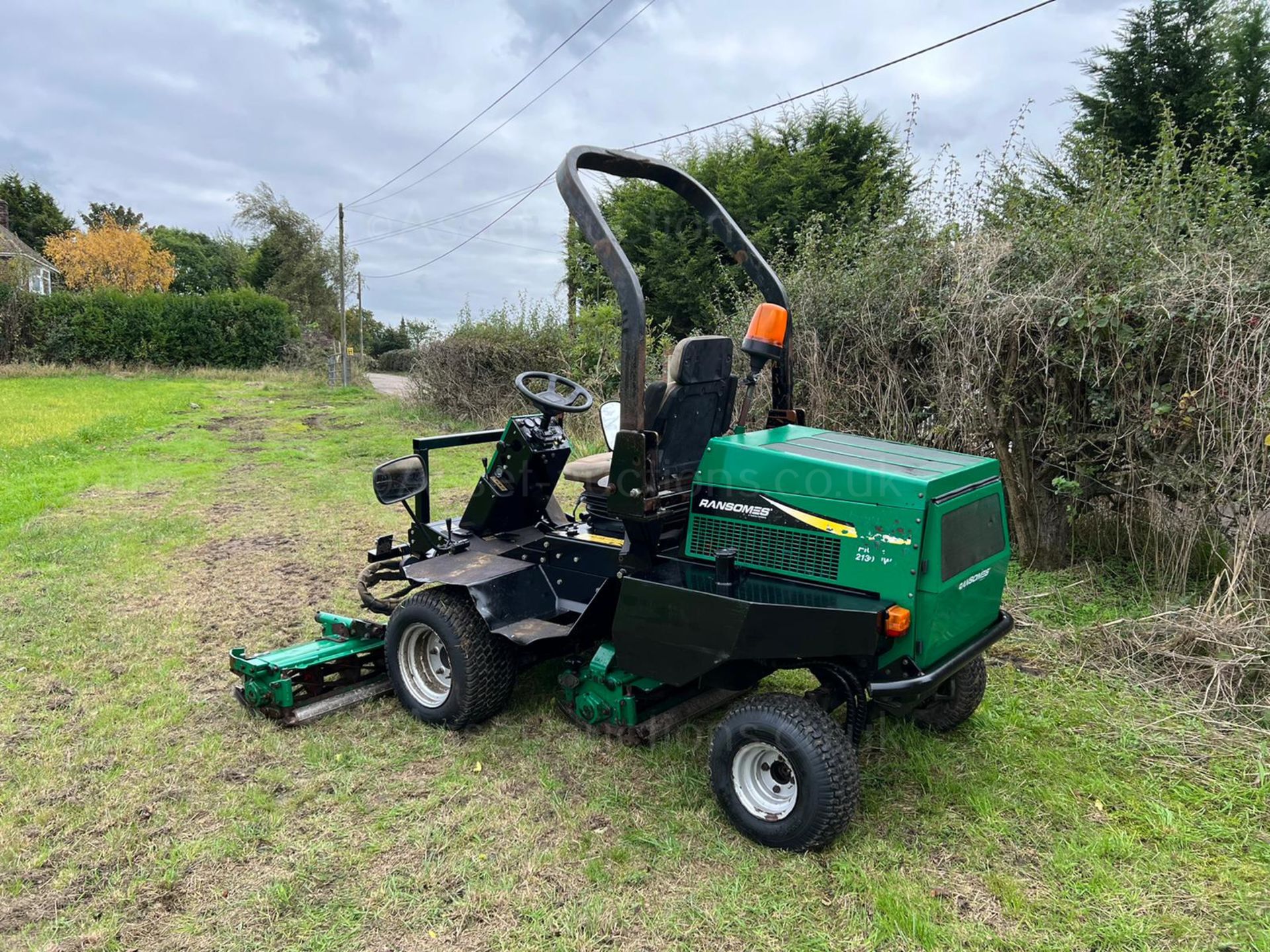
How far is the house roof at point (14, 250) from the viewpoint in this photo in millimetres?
29953

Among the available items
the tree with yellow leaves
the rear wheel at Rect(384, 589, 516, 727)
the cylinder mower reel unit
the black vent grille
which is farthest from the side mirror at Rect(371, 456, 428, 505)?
the tree with yellow leaves

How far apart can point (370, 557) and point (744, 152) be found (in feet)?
52.1

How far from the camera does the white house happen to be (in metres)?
27.9

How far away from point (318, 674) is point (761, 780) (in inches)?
87.0

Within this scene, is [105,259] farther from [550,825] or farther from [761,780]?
[761,780]

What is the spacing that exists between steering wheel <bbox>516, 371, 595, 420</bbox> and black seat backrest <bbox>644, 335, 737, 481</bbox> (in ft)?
2.56

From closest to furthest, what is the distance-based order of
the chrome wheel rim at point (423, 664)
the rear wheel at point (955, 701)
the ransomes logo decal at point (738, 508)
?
the ransomes logo decal at point (738, 508)
the rear wheel at point (955, 701)
the chrome wheel rim at point (423, 664)

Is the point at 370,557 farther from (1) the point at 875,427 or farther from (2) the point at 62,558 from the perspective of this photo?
(1) the point at 875,427

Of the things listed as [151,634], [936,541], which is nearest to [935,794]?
[936,541]

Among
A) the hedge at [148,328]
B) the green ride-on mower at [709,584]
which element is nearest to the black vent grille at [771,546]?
the green ride-on mower at [709,584]

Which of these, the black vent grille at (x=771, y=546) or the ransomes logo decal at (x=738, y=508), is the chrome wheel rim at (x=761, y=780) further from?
the ransomes logo decal at (x=738, y=508)

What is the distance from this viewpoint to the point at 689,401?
3.37 m

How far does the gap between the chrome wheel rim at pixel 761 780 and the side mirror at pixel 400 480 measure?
7.19 feet

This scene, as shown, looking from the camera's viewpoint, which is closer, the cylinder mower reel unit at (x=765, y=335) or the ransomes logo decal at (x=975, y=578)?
the ransomes logo decal at (x=975, y=578)
